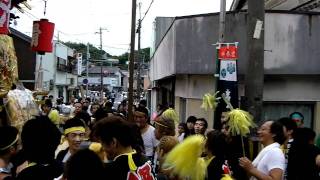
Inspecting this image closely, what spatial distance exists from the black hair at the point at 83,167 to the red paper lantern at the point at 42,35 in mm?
9570

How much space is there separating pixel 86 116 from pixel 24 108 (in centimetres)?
95

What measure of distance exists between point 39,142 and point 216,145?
1.88 meters

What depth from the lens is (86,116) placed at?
25.3ft

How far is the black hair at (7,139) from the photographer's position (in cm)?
412

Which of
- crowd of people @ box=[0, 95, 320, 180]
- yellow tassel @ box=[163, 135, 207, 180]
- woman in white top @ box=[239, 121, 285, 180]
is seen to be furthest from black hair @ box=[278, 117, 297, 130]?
yellow tassel @ box=[163, 135, 207, 180]

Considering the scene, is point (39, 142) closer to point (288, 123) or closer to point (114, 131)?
point (114, 131)

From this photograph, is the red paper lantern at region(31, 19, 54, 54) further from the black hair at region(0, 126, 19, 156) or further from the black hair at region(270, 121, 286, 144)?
the black hair at region(0, 126, 19, 156)

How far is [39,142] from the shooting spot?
372 centimetres

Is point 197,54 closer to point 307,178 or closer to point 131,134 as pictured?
point 307,178

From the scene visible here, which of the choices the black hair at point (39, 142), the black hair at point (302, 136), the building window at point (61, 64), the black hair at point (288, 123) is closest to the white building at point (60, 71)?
the building window at point (61, 64)

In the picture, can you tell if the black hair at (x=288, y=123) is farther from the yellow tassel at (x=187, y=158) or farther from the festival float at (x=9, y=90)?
the festival float at (x=9, y=90)

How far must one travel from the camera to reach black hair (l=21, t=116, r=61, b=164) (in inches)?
145

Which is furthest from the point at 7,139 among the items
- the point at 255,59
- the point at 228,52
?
the point at 228,52

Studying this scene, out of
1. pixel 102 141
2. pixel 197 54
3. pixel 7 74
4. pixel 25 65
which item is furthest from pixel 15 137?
pixel 25 65
